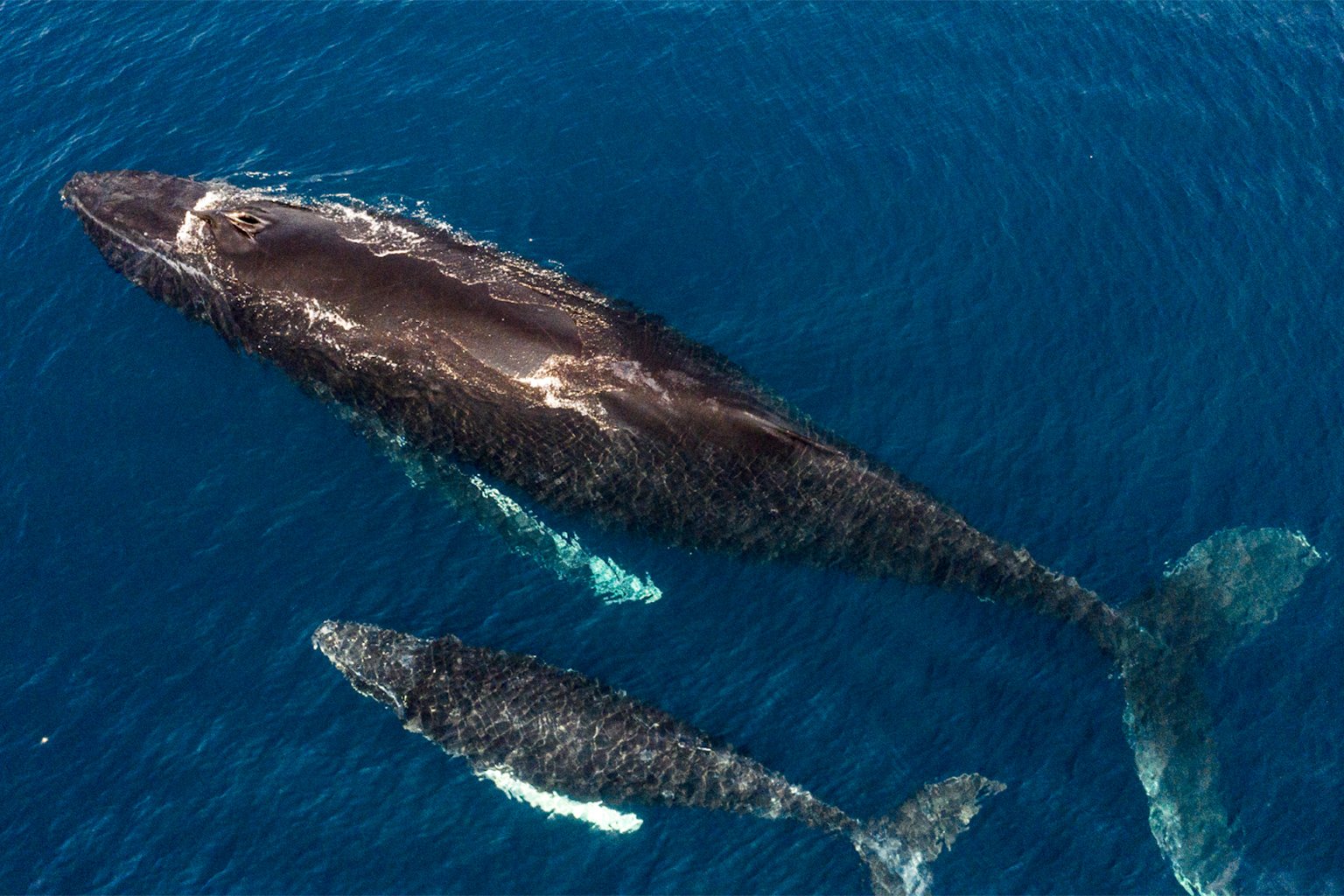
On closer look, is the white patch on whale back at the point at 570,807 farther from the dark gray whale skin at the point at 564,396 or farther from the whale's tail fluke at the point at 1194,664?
the whale's tail fluke at the point at 1194,664

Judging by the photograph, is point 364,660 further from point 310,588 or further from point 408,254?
point 408,254

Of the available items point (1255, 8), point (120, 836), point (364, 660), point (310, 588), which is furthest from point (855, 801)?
point (1255, 8)

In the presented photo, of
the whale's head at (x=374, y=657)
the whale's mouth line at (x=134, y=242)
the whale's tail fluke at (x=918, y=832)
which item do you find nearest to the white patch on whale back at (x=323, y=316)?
the whale's mouth line at (x=134, y=242)

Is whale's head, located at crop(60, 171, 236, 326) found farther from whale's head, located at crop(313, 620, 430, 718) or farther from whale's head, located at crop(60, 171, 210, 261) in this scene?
whale's head, located at crop(313, 620, 430, 718)

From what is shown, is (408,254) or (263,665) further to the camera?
(408,254)

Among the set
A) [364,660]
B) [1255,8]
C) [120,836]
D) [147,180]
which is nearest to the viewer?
[120,836]

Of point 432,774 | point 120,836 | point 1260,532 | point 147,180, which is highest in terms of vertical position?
point 147,180

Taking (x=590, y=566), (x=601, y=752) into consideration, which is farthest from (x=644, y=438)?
(x=601, y=752)
